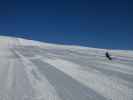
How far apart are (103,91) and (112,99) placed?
668 mm

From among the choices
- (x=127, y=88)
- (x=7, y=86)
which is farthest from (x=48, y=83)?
(x=127, y=88)

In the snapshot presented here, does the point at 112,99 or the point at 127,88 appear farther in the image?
the point at 127,88

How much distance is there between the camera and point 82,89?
4.82 metres

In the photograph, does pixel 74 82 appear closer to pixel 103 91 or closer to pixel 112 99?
pixel 103 91

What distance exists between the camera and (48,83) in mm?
5570

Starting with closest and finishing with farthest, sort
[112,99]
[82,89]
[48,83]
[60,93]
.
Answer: [112,99] < [60,93] < [82,89] < [48,83]

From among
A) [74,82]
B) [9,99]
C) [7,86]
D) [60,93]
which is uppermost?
[74,82]

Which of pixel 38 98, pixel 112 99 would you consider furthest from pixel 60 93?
pixel 112 99

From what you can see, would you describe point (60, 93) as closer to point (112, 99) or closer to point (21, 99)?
point (21, 99)

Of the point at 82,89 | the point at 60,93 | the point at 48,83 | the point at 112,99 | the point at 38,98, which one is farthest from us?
the point at 48,83

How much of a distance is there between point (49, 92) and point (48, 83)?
98 cm

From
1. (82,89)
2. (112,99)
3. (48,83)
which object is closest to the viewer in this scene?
(112,99)

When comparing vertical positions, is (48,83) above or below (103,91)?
above

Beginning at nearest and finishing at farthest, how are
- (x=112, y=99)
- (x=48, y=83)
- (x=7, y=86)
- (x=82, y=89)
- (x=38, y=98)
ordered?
1. (x=112, y=99)
2. (x=38, y=98)
3. (x=82, y=89)
4. (x=7, y=86)
5. (x=48, y=83)
